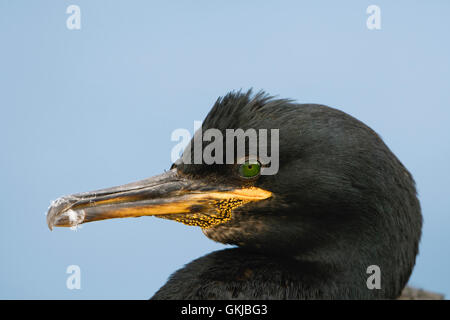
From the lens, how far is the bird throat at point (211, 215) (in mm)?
3508

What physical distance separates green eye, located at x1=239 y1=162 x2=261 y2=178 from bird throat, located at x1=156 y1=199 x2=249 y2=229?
0.50ft

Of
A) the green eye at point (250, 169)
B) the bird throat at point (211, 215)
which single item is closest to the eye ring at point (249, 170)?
the green eye at point (250, 169)

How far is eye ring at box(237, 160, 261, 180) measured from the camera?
3396mm

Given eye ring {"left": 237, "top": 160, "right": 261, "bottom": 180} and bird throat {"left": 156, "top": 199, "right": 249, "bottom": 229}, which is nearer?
eye ring {"left": 237, "top": 160, "right": 261, "bottom": 180}

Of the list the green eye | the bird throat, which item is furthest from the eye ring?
the bird throat

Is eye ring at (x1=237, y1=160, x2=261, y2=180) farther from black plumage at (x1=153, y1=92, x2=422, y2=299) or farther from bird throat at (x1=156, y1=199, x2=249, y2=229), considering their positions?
bird throat at (x1=156, y1=199, x2=249, y2=229)

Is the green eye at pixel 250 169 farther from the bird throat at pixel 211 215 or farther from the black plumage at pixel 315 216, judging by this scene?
the bird throat at pixel 211 215

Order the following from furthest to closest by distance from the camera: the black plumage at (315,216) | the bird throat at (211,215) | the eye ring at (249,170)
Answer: the bird throat at (211,215)
the eye ring at (249,170)
the black plumage at (315,216)

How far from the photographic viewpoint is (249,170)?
3.41 meters

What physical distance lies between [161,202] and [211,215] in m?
0.26
